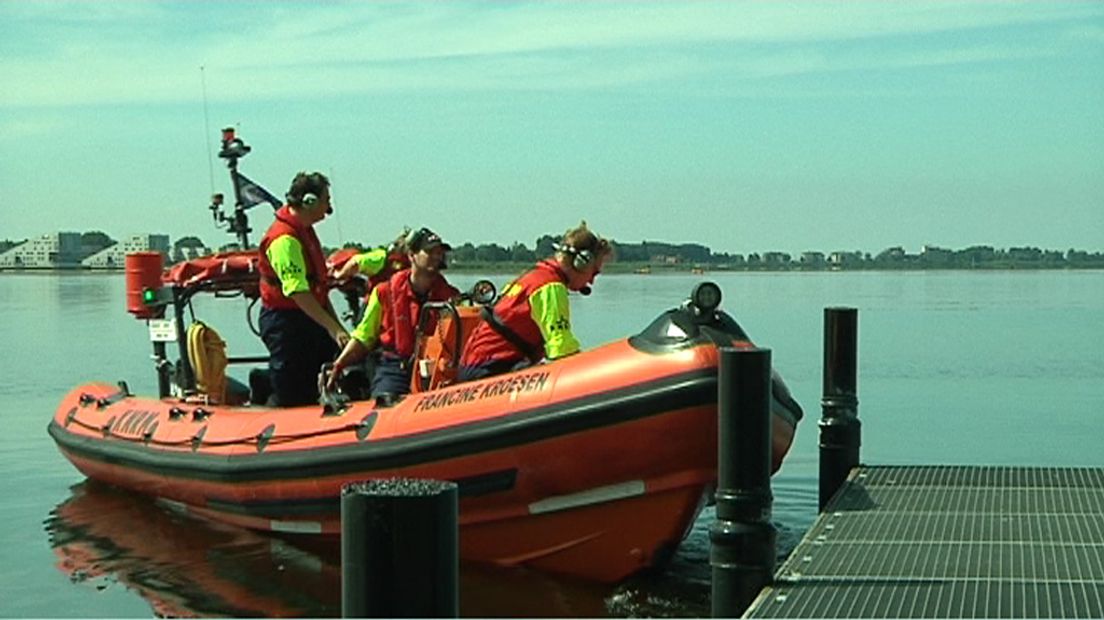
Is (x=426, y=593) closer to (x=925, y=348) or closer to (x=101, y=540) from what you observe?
(x=101, y=540)

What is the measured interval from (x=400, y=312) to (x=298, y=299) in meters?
0.64

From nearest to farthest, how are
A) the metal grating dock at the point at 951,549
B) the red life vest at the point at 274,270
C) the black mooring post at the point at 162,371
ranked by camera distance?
the metal grating dock at the point at 951,549 < the red life vest at the point at 274,270 < the black mooring post at the point at 162,371

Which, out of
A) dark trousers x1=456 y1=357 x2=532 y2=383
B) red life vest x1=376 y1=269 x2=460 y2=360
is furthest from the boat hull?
red life vest x1=376 y1=269 x2=460 y2=360

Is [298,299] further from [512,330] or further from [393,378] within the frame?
[512,330]

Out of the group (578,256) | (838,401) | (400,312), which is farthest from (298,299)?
(838,401)

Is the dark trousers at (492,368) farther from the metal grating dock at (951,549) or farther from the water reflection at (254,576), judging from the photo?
the metal grating dock at (951,549)

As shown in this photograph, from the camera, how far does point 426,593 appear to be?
3223mm

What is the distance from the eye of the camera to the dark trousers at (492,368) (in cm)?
816

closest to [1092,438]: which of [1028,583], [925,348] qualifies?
[1028,583]

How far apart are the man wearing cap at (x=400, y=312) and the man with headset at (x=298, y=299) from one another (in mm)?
234

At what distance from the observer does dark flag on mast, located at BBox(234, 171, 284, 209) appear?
37.1 feet

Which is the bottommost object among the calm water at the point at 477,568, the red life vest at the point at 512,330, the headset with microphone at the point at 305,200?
the calm water at the point at 477,568

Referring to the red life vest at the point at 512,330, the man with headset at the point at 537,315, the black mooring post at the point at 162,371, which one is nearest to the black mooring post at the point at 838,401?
the man with headset at the point at 537,315

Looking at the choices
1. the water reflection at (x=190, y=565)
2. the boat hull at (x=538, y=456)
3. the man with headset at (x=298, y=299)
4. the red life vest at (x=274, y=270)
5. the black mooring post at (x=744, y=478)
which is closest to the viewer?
the black mooring post at (x=744, y=478)
